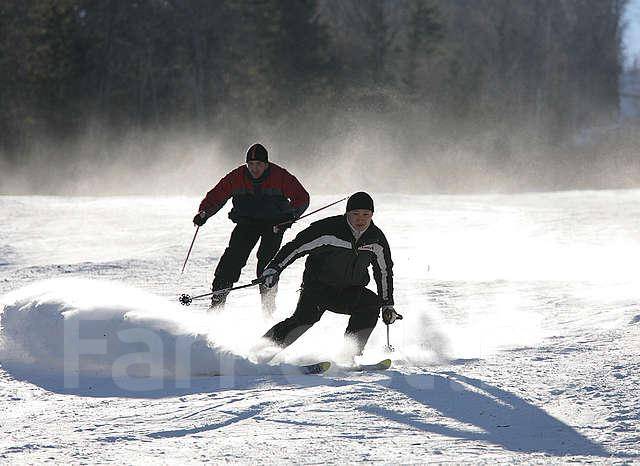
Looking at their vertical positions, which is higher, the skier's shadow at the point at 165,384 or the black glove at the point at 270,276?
the black glove at the point at 270,276

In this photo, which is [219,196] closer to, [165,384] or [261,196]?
[261,196]

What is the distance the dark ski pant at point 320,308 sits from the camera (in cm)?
559

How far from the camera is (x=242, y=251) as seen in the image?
282 inches

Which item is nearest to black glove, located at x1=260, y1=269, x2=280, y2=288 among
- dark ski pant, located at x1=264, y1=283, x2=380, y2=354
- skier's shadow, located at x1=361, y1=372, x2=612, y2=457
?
dark ski pant, located at x1=264, y1=283, x2=380, y2=354

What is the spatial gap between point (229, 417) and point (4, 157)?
110 ft

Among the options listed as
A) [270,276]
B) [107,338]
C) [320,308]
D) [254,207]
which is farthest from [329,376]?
[254,207]

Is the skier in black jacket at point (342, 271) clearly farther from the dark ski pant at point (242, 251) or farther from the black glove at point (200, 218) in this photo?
the black glove at point (200, 218)

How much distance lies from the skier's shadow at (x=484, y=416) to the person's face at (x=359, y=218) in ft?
2.84

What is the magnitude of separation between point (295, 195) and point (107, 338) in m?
2.05

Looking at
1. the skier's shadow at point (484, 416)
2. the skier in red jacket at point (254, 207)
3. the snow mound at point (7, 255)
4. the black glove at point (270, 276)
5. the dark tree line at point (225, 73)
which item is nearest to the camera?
the skier's shadow at point (484, 416)

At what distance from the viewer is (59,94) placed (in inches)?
1474

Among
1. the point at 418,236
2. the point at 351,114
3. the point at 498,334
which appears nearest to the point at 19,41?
the point at 351,114

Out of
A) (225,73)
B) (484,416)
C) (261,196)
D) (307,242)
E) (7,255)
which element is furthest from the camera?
(225,73)

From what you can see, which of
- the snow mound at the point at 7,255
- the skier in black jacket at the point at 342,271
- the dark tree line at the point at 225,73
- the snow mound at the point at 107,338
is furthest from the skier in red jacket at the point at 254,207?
the dark tree line at the point at 225,73
